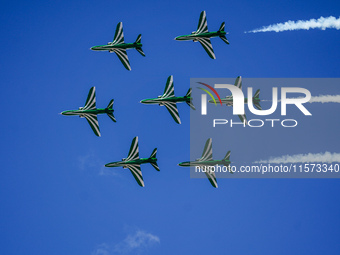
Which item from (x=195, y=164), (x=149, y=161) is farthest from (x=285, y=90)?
(x=149, y=161)

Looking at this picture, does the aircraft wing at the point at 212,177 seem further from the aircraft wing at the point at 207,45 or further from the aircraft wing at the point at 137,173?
the aircraft wing at the point at 207,45

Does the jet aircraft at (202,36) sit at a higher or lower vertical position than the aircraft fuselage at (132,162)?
higher

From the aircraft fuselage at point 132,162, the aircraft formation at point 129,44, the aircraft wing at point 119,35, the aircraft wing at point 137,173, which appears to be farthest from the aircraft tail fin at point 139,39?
the aircraft wing at point 137,173

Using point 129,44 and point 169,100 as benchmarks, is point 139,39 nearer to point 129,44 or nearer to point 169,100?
point 129,44

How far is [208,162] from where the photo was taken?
103688 millimetres

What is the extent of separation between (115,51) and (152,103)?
40.8ft

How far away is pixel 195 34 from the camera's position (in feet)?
349

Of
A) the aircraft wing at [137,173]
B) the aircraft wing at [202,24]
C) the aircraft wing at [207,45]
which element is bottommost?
the aircraft wing at [137,173]

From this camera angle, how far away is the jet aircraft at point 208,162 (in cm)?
10338

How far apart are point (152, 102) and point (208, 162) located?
606 inches

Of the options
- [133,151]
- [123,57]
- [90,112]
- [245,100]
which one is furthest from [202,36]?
[90,112]

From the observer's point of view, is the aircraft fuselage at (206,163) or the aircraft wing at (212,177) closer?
the aircraft fuselage at (206,163)

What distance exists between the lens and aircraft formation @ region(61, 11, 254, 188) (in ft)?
340

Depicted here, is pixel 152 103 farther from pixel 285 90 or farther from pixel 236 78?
pixel 285 90
